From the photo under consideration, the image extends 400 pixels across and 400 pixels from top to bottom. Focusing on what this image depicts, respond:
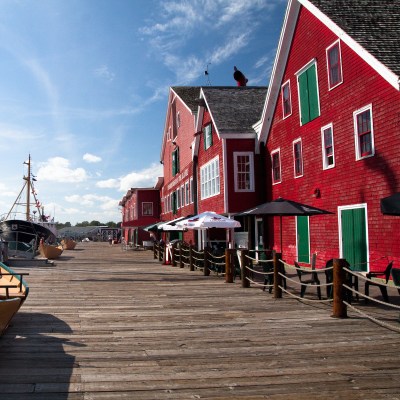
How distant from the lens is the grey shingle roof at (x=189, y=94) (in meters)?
31.6

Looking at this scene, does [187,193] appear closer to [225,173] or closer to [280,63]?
[225,173]

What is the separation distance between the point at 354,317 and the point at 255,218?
14285 millimetres

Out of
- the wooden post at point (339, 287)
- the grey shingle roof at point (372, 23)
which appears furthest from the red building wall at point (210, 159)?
the wooden post at point (339, 287)

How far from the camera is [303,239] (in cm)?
1836

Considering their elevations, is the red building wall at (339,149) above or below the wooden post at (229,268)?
above

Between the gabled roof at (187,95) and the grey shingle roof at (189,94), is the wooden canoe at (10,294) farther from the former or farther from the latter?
the grey shingle roof at (189,94)

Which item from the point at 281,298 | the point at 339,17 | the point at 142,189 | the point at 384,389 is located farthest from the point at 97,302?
the point at 142,189

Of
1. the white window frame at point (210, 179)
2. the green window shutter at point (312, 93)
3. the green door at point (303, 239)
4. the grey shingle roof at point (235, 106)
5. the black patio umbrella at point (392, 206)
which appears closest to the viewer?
the black patio umbrella at point (392, 206)

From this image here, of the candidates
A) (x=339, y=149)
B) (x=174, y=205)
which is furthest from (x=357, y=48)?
(x=174, y=205)

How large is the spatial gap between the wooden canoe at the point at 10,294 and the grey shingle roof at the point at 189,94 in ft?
72.6

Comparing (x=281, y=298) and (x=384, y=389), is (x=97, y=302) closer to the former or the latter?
(x=281, y=298)

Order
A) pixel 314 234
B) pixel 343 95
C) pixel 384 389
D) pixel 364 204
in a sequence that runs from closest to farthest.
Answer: pixel 384 389
pixel 364 204
pixel 343 95
pixel 314 234

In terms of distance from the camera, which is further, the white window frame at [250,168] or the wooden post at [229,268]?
the white window frame at [250,168]

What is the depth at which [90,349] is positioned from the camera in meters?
6.63
